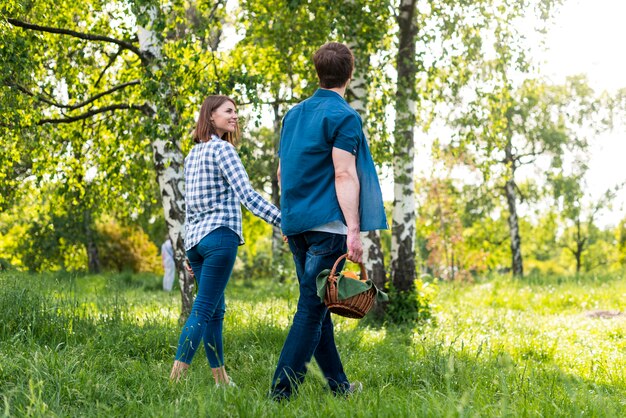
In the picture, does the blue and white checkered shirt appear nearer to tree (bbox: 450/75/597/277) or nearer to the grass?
the grass

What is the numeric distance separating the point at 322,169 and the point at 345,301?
0.86m

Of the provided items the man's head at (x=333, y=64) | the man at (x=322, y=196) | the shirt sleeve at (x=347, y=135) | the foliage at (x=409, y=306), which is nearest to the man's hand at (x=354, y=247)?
the man at (x=322, y=196)

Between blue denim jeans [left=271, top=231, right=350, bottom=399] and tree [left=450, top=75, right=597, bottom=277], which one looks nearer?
blue denim jeans [left=271, top=231, right=350, bottom=399]

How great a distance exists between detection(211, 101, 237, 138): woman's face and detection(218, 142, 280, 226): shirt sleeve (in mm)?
217

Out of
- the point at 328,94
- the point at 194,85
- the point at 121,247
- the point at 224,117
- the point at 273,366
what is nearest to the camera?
the point at 328,94

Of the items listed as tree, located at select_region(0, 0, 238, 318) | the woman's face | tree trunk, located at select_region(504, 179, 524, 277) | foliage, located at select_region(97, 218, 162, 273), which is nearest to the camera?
the woman's face

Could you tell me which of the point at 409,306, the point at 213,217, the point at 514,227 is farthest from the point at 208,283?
the point at 514,227

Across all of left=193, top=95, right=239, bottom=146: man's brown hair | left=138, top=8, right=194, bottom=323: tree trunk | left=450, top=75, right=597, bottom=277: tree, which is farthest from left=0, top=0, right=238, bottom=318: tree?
left=450, top=75, right=597, bottom=277: tree

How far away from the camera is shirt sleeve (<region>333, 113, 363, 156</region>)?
423 cm

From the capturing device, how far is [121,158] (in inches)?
449

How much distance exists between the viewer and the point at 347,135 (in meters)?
4.23

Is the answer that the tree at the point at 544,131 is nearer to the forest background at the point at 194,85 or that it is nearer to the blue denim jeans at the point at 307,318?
the forest background at the point at 194,85

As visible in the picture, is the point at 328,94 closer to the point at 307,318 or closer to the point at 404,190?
the point at 307,318

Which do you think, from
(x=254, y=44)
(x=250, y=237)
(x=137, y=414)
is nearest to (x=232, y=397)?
(x=137, y=414)
